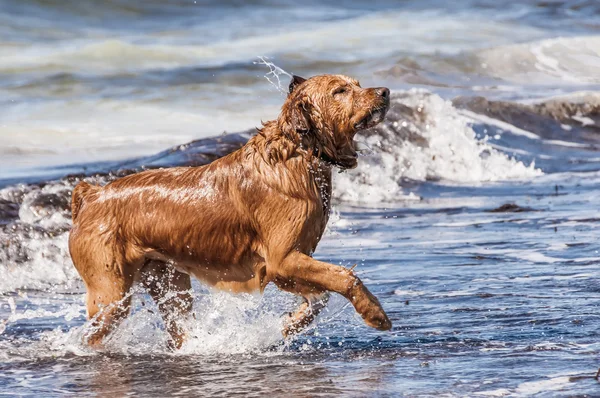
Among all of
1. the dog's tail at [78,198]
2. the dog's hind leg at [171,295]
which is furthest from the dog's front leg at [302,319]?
the dog's tail at [78,198]

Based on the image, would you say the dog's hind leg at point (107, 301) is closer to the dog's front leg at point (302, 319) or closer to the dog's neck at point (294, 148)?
the dog's front leg at point (302, 319)

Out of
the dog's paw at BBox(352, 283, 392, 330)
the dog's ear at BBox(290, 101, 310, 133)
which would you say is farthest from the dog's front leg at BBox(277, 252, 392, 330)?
the dog's ear at BBox(290, 101, 310, 133)

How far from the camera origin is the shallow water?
6.32m

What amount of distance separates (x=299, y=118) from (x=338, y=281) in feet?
3.27

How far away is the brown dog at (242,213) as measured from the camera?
663 centimetres

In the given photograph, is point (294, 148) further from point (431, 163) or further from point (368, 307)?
point (431, 163)

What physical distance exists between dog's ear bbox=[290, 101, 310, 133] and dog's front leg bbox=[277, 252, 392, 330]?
754mm

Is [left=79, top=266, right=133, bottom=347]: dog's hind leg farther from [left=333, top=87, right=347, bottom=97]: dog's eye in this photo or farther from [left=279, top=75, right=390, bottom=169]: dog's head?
[left=333, top=87, right=347, bottom=97]: dog's eye

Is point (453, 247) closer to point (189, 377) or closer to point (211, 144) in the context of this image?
point (189, 377)

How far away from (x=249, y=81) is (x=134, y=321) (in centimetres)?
1720

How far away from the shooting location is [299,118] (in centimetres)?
668

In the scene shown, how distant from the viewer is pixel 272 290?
8172 millimetres

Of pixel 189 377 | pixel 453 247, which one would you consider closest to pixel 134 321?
pixel 189 377

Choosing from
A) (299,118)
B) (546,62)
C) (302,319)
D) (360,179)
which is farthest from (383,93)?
(546,62)
